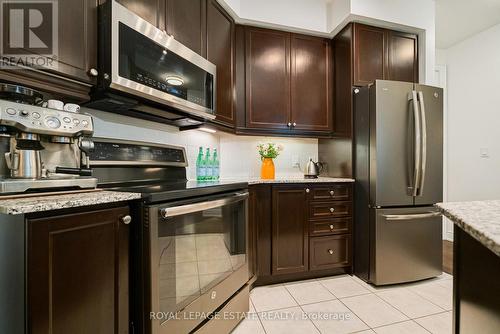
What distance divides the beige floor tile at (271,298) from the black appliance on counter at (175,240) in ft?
0.66

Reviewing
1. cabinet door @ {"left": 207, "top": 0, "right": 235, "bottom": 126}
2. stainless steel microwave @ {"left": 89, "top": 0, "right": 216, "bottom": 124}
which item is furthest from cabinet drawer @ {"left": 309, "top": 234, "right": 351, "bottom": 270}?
stainless steel microwave @ {"left": 89, "top": 0, "right": 216, "bottom": 124}

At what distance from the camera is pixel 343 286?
80.0 inches

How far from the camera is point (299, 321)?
61.7 inches

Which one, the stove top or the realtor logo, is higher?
the realtor logo

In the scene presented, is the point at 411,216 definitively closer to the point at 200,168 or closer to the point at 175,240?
the point at 200,168

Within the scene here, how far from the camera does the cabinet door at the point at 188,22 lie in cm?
149

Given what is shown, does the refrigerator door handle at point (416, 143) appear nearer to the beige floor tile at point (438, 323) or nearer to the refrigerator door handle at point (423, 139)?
the refrigerator door handle at point (423, 139)

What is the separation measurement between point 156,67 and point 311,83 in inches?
64.5

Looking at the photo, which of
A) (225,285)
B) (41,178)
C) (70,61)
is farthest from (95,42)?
(225,285)

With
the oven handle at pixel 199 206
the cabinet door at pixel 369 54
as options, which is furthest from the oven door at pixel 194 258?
the cabinet door at pixel 369 54

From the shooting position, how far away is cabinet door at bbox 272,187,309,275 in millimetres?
2031

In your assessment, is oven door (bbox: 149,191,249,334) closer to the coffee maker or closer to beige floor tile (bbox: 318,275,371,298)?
the coffee maker

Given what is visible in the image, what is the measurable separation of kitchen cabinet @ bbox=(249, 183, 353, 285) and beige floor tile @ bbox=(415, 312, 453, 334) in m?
0.70

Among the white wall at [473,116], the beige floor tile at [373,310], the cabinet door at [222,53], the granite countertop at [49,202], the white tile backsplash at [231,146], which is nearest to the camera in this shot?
the granite countertop at [49,202]
